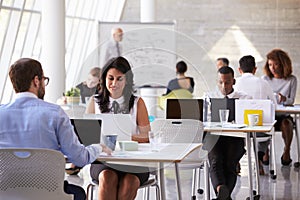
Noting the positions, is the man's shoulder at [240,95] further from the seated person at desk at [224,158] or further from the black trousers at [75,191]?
the black trousers at [75,191]

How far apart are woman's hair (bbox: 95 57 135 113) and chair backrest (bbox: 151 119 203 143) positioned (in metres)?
0.31

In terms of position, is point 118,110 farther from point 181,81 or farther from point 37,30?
point 37,30

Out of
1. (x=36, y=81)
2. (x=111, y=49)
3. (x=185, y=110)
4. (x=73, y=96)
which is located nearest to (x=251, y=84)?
(x=185, y=110)

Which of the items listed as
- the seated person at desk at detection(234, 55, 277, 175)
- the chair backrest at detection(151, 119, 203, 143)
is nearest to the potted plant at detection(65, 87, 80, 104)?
the seated person at desk at detection(234, 55, 277, 175)

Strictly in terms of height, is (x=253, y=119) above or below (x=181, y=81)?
below

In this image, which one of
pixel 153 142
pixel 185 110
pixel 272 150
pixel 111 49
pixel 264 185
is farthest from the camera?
pixel 111 49

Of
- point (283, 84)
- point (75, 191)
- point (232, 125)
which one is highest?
point (283, 84)

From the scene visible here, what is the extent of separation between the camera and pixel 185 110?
5.90m

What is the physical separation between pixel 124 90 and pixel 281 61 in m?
3.92

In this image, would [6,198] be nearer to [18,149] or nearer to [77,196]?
[18,149]

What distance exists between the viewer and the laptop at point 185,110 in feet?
19.2

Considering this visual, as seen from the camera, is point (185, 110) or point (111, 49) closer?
point (185, 110)

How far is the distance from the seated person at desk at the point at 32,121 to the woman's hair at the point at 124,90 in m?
1.07

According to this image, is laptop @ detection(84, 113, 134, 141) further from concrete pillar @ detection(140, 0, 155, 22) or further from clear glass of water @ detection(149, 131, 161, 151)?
concrete pillar @ detection(140, 0, 155, 22)
